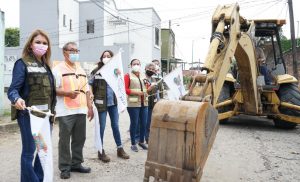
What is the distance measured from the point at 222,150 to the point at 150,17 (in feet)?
81.5

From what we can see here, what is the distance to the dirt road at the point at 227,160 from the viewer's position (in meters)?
4.86

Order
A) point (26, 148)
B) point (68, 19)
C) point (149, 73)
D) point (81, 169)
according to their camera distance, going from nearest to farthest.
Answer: point (26, 148) → point (81, 169) → point (149, 73) → point (68, 19)

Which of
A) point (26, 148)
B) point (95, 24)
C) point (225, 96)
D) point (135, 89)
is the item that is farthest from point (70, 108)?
point (95, 24)

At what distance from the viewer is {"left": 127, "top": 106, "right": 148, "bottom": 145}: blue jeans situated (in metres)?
6.14

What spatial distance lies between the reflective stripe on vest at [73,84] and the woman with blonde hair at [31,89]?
1.81ft

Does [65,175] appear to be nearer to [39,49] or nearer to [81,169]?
[81,169]

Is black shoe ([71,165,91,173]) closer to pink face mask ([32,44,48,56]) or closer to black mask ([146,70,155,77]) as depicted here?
pink face mask ([32,44,48,56])

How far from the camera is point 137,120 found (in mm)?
6227

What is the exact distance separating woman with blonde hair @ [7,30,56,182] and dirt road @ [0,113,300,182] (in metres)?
0.93

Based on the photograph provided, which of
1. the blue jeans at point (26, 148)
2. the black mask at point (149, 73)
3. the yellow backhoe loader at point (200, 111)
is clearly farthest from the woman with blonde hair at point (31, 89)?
the black mask at point (149, 73)

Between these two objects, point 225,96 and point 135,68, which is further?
point 225,96

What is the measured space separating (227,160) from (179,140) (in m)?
2.69

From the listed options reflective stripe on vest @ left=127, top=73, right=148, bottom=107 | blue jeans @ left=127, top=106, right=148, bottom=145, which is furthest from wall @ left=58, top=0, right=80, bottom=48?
reflective stripe on vest @ left=127, top=73, right=148, bottom=107

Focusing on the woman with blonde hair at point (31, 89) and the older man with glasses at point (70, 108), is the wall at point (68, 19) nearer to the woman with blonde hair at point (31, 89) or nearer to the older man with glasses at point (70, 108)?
the older man with glasses at point (70, 108)
